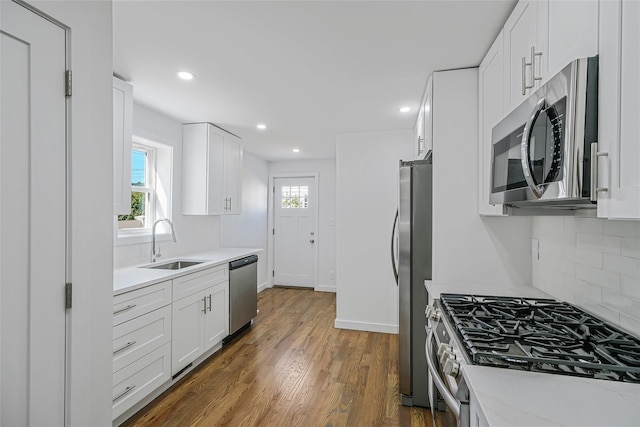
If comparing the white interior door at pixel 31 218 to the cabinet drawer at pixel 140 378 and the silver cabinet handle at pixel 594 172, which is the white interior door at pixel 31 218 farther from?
the silver cabinet handle at pixel 594 172

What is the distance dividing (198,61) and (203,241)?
2377 millimetres

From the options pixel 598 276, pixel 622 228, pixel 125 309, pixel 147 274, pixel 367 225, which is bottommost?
pixel 125 309

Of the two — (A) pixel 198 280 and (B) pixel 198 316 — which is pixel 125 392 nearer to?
(B) pixel 198 316

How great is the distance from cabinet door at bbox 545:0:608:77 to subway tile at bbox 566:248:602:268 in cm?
83

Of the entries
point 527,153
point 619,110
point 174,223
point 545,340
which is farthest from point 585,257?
point 174,223

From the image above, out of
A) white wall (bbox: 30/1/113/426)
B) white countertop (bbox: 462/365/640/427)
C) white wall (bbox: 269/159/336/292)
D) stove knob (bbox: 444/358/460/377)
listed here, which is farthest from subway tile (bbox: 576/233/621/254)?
white wall (bbox: 269/159/336/292)

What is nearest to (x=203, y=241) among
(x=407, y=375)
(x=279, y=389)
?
(x=279, y=389)

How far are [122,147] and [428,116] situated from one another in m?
2.33

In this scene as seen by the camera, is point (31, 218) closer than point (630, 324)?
Yes

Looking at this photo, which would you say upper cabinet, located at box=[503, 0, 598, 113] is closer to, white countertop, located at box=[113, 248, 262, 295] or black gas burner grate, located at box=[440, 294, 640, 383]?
black gas burner grate, located at box=[440, 294, 640, 383]

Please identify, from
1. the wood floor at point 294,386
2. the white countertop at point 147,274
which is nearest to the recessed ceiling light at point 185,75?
the white countertop at point 147,274

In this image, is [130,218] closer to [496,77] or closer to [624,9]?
[496,77]

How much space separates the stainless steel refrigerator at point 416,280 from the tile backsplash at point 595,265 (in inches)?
27.0

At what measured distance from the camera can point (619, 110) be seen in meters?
0.78
